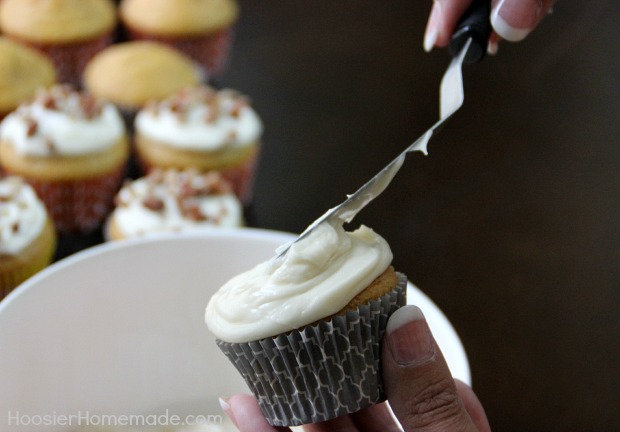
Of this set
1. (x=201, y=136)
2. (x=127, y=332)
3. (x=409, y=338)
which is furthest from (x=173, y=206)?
(x=409, y=338)

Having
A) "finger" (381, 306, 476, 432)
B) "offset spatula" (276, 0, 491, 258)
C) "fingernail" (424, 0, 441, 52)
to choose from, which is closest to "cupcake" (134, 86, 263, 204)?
"fingernail" (424, 0, 441, 52)

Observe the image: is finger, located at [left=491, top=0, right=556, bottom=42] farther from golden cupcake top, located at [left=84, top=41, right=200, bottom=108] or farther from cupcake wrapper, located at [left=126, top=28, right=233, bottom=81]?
cupcake wrapper, located at [left=126, top=28, right=233, bottom=81]

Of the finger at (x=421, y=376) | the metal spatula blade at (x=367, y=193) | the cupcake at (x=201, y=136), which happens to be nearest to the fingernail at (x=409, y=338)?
the finger at (x=421, y=376)

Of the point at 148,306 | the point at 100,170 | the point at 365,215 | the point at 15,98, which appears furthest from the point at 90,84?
the point at 148,306

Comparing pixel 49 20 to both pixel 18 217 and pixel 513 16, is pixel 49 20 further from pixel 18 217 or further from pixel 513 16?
pixel 513 16

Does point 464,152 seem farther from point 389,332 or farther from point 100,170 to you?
point 389,332
